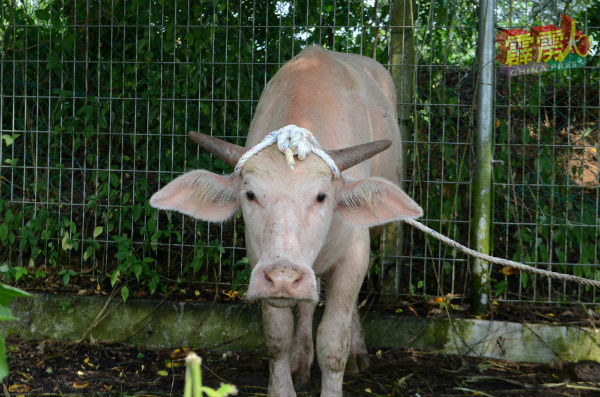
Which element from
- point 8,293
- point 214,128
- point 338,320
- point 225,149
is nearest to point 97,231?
point 214,128

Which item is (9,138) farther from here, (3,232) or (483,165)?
(483,165)

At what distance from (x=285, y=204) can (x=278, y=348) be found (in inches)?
42.5

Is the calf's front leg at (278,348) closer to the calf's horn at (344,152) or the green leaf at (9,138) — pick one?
the calf's horn at (344,152)

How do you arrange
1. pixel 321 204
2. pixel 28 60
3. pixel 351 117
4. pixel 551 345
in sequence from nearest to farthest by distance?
pixel 321 204 → pixel 351 117 → pixel 551 345 → pixel 28 60

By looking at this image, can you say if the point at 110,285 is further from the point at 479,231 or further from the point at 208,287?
the point at 479,231

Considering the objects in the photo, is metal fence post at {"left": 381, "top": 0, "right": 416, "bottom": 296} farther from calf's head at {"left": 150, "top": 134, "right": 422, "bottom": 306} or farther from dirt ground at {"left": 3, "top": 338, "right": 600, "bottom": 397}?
calf's head at {"left": 150, "top": 134, "right": 422, "bottom": 306}

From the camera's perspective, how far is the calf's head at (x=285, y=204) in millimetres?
3041

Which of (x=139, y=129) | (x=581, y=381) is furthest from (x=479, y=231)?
(x=139, y=129)

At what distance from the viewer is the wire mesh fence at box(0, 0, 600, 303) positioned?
5.48 m

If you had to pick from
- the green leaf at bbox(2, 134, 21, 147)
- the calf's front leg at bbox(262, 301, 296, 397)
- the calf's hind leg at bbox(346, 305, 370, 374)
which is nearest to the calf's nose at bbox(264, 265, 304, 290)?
the calf's front leg at bbox(262, 301, 296, 397)

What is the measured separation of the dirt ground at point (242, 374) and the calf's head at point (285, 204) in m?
1.24

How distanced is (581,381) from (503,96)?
2.35m

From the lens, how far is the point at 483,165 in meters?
5.27

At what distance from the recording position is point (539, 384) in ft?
14.8
